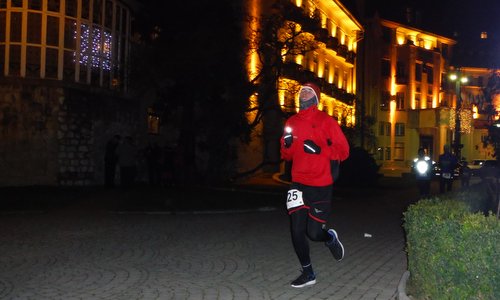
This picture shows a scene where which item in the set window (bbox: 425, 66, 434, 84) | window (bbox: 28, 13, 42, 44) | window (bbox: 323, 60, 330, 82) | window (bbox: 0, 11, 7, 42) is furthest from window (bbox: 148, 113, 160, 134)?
window (bbox: 425, 66, 434, 84)

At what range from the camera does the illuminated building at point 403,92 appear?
57.5 meters

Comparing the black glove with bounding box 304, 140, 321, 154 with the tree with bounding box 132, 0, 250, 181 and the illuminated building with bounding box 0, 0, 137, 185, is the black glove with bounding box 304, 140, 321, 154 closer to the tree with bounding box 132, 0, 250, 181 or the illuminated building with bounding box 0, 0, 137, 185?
the tree with bounding box 132, 0, 250, 181

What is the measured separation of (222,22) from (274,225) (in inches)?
458

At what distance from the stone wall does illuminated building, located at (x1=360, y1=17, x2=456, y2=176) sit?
39.3 meters

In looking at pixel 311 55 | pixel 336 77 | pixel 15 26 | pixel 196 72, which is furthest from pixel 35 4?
pixel 336 77

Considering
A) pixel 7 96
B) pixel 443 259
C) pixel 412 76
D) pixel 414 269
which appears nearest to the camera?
pixel 443 259

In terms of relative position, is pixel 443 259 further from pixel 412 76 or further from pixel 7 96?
pixel 412 76

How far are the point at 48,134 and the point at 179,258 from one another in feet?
43.7

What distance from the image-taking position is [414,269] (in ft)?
18.3

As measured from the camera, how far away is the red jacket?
5.95 meters

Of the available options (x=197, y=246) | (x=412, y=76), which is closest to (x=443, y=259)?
(x=197, y=246)

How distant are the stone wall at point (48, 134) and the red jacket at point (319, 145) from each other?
603 inches

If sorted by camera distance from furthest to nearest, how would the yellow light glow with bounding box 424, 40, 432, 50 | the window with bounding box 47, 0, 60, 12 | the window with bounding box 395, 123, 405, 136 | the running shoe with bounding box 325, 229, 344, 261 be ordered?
the yellow light glow with bounding box 424, 40, 432, 50 → the window with bounding box 395, 123, 405, 136 → the window with bounding box 47, 0, 60, 12 → the running shoe with bounding box 325, 229, 344, 261

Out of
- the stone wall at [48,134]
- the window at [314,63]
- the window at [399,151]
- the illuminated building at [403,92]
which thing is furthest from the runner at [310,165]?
the window at [399,151]
